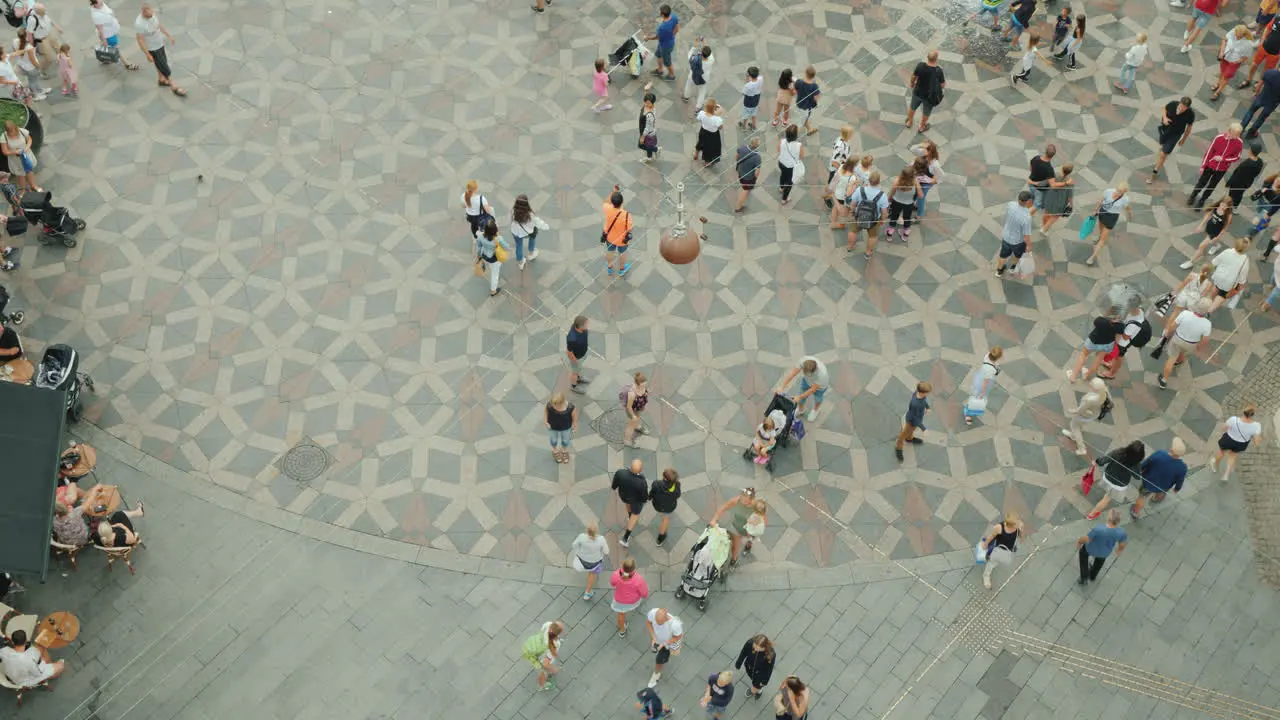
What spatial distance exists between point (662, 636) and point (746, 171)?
8.44m

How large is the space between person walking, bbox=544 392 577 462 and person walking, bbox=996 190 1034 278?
7296 mm

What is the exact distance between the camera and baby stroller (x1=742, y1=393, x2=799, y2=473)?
15.6 meters

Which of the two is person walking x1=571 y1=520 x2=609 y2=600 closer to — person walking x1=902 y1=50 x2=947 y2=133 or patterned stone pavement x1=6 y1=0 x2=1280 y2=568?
patterned stone pavement x1=6 y1=0 x2=1280 y2=568

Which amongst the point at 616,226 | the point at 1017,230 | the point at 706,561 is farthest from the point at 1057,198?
the point at 706,561

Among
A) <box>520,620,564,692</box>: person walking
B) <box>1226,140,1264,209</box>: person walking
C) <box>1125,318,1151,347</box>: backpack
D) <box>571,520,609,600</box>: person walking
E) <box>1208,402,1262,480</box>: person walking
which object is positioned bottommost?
<box>520,620,564,692</box>: person walking

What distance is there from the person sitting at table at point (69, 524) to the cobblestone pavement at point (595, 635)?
575 millimetres

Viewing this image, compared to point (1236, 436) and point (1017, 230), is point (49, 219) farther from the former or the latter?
point (1236, 436)

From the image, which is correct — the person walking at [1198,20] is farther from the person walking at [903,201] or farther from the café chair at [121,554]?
the café chair at [121,554]

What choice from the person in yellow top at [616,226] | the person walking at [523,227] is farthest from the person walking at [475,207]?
the person in yellow top at [616,226]

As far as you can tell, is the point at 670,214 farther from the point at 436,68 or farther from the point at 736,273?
the point at 436,68

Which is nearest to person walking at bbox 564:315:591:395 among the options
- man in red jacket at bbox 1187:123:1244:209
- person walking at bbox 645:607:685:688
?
person walking at bbox 645:607:685:688

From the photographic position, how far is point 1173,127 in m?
19.2

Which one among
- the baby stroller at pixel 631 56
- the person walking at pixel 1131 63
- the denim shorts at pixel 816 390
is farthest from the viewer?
the baby stroller at pixel 631 56

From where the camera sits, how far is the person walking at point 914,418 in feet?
51.2
